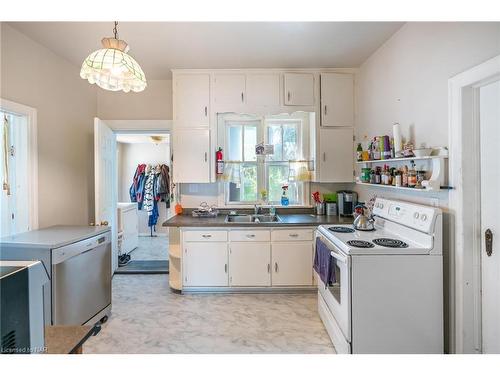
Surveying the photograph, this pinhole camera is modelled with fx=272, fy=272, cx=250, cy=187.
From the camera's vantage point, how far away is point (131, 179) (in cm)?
642

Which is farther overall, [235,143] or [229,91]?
[235,143]

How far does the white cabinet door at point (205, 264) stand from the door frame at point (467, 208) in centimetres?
212

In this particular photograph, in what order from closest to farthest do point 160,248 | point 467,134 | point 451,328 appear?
point 467,134 < point 451,328 < point 160,248

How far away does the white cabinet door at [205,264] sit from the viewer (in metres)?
3.08

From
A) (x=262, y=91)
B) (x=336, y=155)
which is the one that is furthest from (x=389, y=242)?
(x=262, y=91)

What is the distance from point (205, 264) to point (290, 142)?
194 centimetres

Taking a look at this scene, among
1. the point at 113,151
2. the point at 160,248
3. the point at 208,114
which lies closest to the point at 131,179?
the point at 160,248

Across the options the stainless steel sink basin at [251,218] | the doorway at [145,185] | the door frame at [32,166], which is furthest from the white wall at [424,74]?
the doorway at [145,185]

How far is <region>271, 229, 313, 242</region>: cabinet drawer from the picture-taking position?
3.06m

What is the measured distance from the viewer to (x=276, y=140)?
147 inches

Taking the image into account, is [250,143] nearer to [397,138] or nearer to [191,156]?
[191,156]

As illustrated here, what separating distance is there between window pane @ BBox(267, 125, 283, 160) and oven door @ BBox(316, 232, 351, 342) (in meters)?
1.66
